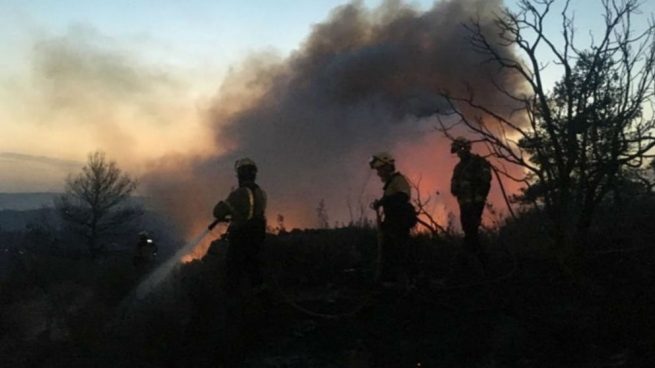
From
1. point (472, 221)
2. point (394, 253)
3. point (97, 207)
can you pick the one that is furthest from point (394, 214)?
point (97, 207)

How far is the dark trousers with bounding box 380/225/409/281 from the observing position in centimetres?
941

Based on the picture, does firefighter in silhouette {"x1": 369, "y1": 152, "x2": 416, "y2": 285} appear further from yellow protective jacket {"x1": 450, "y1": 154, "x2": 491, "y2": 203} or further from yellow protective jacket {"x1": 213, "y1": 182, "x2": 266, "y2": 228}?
yellow protective jacket {"x1": 213, "y1": 182, "x2": 266, "y2": 228}

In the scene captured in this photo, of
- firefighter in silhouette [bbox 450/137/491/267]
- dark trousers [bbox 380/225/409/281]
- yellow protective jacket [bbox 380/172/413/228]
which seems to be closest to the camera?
yellow protective jacket [bbox 380/172/413/228]

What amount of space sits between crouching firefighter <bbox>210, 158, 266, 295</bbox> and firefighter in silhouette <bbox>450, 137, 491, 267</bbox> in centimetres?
270

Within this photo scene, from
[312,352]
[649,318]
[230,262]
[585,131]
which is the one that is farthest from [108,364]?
[585,131]

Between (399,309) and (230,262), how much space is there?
2.09 m

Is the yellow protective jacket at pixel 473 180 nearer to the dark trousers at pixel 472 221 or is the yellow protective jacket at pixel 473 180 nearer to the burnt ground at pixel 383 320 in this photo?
the dark trousers at pixel 472 221

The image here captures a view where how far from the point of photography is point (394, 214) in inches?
368

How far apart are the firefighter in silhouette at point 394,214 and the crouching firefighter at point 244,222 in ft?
5.16

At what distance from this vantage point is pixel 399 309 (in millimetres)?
9008

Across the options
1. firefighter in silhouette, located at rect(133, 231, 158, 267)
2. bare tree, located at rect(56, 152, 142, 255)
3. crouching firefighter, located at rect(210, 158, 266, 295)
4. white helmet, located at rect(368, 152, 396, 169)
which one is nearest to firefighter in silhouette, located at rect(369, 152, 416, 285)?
white helmet, located at rect(368, 152, 396, 169)

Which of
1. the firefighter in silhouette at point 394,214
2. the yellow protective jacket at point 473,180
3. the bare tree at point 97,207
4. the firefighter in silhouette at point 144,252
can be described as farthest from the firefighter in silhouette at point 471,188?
the bare tree at point 97,207

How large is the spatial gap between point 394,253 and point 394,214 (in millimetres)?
569

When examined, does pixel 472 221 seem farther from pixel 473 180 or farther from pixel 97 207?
pixel 97 207
